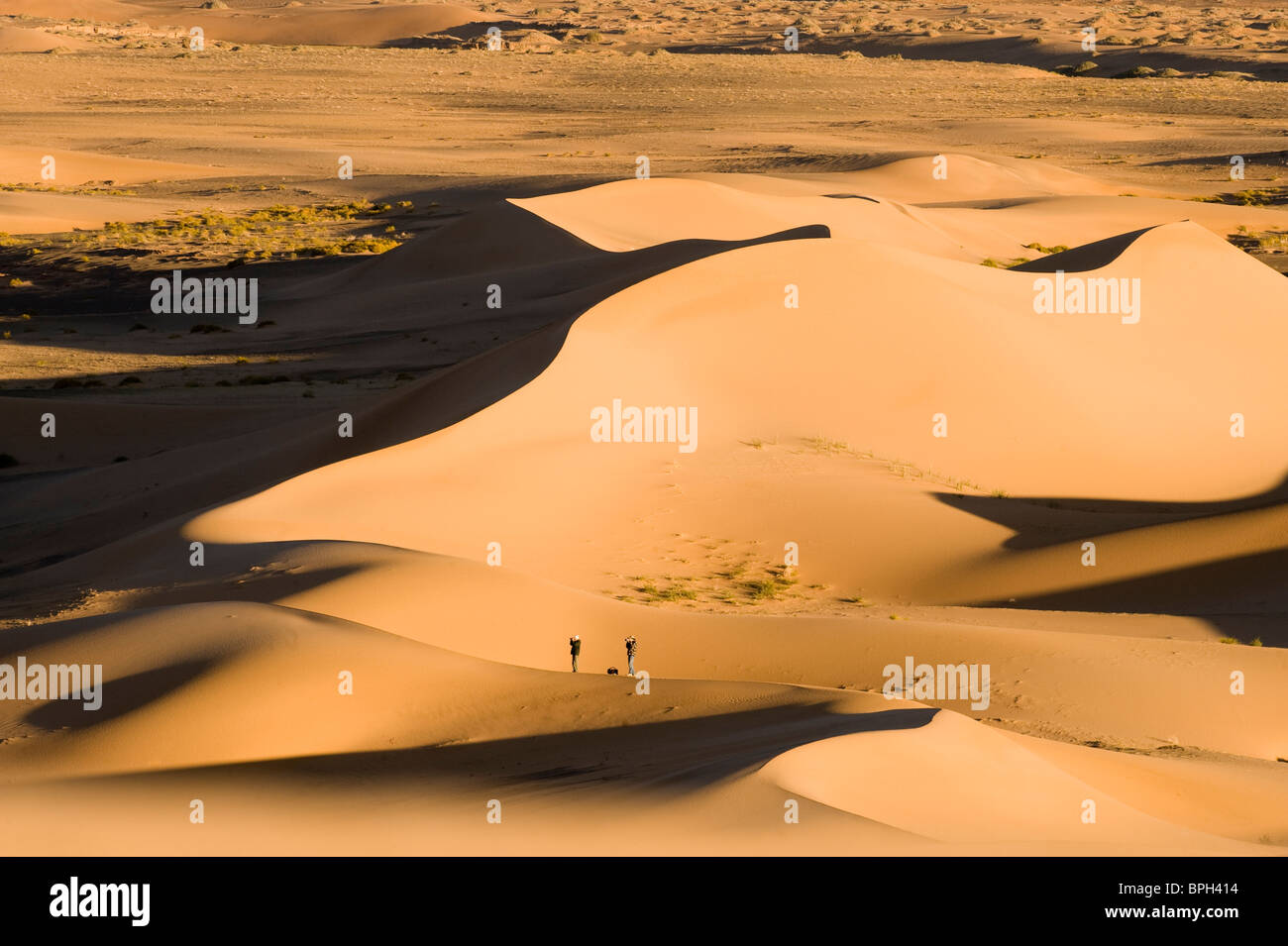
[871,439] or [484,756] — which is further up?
[871,439]

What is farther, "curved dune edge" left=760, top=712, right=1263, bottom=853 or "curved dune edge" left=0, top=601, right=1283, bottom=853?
"curved dune edge" left=760, top=712, right=1263, bottom=853

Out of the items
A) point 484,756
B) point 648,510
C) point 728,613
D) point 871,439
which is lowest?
point 484,756

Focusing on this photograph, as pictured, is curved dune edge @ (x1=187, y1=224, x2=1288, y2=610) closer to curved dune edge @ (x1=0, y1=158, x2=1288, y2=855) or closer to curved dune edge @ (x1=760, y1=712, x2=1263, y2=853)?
curved dune edge @ (x1=0, y1=158, x2=1288, y2=855)

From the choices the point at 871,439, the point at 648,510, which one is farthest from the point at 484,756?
the point at 871,439

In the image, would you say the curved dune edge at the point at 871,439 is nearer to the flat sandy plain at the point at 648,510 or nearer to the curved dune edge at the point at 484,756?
the flat sandy plain at the point at 648,510

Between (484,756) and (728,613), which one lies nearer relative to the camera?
(484,756)

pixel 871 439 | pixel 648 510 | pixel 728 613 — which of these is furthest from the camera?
pixel 871 439

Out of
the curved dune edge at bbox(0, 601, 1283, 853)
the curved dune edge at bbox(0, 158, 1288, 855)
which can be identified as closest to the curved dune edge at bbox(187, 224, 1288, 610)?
the curved dune edge at bbox(0, 158, 1288, 855)

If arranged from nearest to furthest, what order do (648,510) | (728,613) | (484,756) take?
1. (484,756)
2. (728,613)
3. (648,510)

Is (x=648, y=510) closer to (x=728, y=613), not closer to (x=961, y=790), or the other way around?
(x=728, y=613)
